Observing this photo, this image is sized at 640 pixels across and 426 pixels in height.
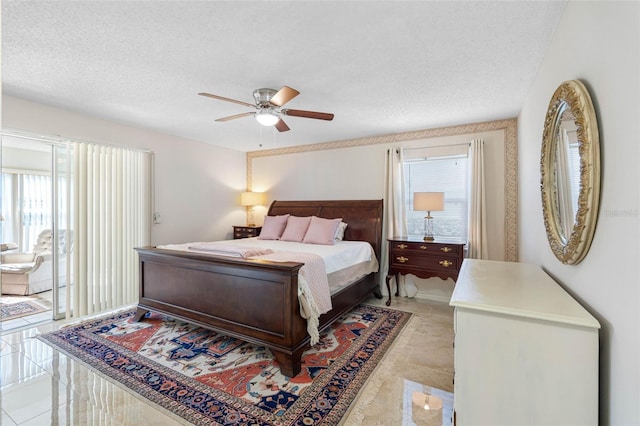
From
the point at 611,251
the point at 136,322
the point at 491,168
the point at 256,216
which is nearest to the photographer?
the point at 611,251

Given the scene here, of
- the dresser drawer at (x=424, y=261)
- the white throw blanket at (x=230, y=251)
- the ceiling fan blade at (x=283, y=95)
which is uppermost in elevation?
the ceiling fan blade at (x=283, y=95)

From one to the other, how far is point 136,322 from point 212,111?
244cm

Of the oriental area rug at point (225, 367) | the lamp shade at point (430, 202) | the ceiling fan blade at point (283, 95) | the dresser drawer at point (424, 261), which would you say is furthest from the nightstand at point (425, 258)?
the ceiling fan blade at point (283, 95)

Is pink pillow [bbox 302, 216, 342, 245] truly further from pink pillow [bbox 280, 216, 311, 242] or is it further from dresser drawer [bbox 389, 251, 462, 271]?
dresser drawer [bbox 389, 251, 462, 271]

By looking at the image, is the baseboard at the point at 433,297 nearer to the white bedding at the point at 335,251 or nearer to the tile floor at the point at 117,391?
the white bedding at the point at 335,251

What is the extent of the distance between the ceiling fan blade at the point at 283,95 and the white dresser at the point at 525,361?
6.09 feet

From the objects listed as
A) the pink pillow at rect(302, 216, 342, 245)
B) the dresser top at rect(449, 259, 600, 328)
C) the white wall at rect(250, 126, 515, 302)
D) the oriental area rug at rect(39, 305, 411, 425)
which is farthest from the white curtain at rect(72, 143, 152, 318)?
the dresser top at rect(449, 259, 600, 328)

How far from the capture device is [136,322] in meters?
3.38

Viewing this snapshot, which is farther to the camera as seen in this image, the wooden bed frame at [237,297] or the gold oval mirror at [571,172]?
the wooden bed frame at [237,297]

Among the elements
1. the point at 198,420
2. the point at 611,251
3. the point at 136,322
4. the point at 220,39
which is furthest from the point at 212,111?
the point at 611,251

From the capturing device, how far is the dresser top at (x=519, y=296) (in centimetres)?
133

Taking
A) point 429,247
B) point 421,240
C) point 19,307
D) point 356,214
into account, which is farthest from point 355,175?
point 19,307

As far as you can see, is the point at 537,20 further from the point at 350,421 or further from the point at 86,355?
the point at 86,355

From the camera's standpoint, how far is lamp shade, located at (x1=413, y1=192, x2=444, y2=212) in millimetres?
3875
